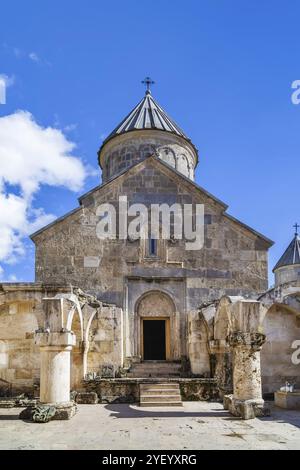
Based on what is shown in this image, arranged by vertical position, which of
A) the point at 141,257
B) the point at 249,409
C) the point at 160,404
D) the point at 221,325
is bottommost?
the point at 160,404

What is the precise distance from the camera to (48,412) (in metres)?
9.88

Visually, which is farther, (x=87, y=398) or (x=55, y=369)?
(x=87, y=398)

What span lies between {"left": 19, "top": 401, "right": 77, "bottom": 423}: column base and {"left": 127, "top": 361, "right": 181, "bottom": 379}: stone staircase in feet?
13.1

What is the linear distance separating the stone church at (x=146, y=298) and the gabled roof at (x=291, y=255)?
16.2 meters

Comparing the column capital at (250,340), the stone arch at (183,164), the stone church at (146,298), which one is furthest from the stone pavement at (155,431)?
the stone arch at (183,164)

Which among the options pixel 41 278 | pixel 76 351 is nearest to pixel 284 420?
pixel 76 351

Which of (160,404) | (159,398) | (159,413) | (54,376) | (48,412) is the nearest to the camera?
(48,412)

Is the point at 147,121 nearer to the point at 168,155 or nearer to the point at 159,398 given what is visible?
the point at 168,155

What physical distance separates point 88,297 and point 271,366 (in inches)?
216

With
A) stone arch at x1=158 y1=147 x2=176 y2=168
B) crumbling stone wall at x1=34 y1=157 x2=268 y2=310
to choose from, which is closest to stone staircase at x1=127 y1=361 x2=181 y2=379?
crumbling stone wall at x1=34 y1=157 x2=268 y2=310

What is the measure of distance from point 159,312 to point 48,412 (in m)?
5.78

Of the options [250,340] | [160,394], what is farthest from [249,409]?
[160,394]

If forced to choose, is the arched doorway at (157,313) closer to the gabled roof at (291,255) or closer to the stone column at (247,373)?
the stone column at (247,373)

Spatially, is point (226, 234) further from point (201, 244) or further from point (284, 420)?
point (284, 420)
